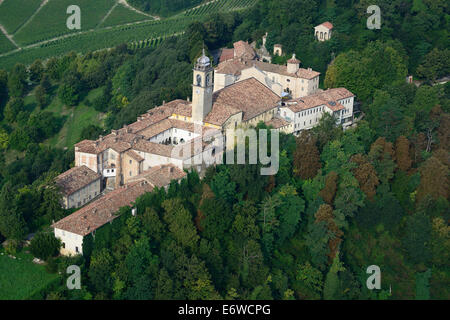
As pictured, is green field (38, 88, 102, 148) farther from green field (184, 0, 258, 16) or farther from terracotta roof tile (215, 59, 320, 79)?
green field (184, 0, 258, 16)

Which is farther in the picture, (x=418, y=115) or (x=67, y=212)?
(x=418, y=115)

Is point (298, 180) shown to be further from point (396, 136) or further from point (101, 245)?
point (101, 245)

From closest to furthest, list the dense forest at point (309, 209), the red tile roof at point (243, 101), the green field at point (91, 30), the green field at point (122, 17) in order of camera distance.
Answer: the dense forest at point (309, 209)
the red tile roof at point (243, 101)
the green field at point (91, 30)
the green field at point (122, 17)

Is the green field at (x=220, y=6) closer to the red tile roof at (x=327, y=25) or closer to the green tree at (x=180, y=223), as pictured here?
the red tile roof at (x=327, y=25)

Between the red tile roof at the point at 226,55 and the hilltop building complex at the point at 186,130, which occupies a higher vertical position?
the red tile roof at the point at 226,55

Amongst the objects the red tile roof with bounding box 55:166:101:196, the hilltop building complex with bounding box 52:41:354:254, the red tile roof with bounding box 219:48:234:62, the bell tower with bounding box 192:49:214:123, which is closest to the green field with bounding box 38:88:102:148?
the red tile roof with bounding box 219:48:234:62

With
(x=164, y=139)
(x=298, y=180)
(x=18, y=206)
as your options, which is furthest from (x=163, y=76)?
(x=18, y=206)

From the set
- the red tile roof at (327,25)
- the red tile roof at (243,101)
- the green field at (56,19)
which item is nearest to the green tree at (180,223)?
the red tile roof at (243,101)

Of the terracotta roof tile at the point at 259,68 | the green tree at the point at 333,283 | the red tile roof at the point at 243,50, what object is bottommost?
the green tree at the point at 333,283
